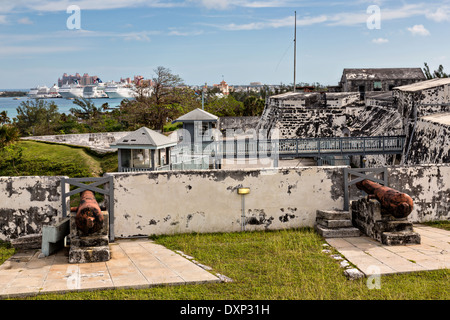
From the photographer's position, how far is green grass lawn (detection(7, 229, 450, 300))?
7.04 metres

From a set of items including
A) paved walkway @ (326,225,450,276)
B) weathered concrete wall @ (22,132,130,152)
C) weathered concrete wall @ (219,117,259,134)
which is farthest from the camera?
weathered concrete wall @ (219,117,259,134)

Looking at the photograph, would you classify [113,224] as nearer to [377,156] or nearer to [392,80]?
[377,156]

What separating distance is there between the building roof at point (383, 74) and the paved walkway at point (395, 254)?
4638 centimetres

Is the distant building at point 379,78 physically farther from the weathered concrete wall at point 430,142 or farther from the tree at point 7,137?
the tree at point 7,137

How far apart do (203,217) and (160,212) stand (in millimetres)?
1005

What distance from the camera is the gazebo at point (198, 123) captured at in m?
23.3

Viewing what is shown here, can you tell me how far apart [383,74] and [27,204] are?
50.3 m

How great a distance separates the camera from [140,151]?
17938 mm

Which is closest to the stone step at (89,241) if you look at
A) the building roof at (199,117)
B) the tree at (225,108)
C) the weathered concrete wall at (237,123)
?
the building roof at (199,117)

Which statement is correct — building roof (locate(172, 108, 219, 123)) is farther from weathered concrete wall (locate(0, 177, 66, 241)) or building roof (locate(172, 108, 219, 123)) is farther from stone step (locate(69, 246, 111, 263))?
stone step (locate(69, 246, 111, 263))

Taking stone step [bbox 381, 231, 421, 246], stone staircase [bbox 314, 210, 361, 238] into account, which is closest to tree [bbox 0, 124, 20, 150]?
stone staircase [bbox 314, 210, 361, 238]

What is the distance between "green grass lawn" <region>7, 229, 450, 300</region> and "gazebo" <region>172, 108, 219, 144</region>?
13711mm
